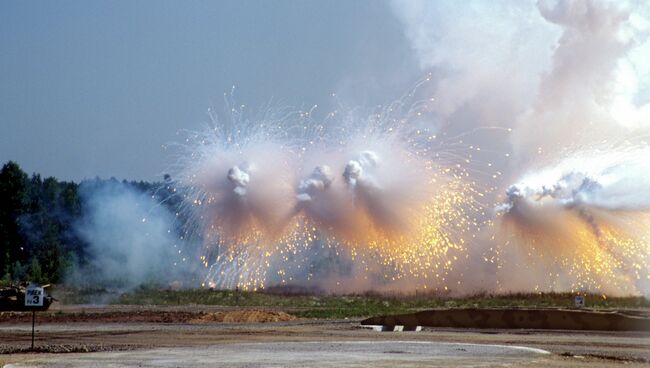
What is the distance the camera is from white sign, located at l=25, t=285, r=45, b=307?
4328cm

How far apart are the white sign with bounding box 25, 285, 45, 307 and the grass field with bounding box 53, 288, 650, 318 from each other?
31151mm

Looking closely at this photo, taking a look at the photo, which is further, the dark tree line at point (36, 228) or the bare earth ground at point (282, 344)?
the dark tree line at point (36, 228)

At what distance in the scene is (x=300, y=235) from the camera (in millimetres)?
81188

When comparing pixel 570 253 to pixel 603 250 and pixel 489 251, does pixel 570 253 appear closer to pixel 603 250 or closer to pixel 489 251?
pixel 603 250

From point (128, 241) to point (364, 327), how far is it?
178 feet

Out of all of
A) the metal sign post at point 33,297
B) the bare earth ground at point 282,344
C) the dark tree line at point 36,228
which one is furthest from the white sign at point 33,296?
the dark tree line at point 36,228

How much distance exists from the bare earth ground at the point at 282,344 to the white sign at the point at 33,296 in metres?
2.14

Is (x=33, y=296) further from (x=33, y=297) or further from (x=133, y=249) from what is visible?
(x=133, y=249)

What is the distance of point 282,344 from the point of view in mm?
47719

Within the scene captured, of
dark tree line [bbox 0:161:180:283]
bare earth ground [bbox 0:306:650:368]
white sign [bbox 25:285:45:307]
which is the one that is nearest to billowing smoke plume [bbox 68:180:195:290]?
dark tree line [bbox 0:161:180:283]

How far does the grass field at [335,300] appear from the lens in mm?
77438

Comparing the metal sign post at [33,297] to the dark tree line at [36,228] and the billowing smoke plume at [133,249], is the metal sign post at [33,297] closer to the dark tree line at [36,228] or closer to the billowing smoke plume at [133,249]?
the billowing smoke plume at [133,249]

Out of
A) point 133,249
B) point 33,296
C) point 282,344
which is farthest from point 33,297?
point 133,249

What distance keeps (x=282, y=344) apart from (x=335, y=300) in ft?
141
